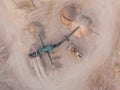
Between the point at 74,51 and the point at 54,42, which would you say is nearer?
the point at 74,51

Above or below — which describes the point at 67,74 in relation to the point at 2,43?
Answer: below

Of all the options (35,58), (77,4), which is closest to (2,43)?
(35,58)

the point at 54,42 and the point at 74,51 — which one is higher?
the point at 54,42

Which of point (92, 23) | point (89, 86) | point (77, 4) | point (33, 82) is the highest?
point (77, 4)

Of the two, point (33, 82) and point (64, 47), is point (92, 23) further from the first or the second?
point (33, 82)

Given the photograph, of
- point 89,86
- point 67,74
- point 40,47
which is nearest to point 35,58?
point 40,47

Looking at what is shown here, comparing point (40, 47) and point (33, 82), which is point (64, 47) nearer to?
point (40, 47)
